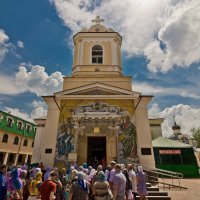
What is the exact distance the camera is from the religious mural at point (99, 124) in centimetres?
1264

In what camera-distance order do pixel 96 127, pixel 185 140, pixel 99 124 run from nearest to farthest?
pixel 99 124, pixel 96 127, pixel 185 140

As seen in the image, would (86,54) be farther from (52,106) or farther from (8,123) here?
(8,123)

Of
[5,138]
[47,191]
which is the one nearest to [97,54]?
[47,191]

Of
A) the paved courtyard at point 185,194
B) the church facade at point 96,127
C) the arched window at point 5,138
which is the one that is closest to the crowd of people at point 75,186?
the paved courtyard at point 185,194

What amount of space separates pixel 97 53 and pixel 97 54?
0.14 metres

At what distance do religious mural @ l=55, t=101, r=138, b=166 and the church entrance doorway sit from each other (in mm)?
854

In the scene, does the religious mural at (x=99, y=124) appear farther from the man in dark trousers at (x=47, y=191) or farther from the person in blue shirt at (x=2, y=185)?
the man in dark trousers at (x=47, y=191)

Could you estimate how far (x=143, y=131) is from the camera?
1334 cm

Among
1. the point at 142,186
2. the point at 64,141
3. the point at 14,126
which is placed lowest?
the point at 142,186

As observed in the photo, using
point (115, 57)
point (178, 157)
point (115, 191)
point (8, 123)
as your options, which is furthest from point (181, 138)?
point (115, 191)

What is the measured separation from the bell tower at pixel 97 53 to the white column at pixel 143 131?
16.0ft

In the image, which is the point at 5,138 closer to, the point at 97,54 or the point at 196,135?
the point at 97,54

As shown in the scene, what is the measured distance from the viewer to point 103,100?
14.2 meters

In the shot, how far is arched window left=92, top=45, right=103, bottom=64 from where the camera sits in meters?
18.7
